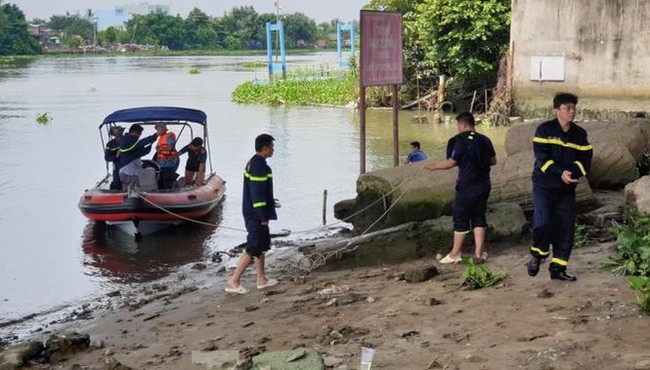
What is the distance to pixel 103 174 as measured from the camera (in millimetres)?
21672

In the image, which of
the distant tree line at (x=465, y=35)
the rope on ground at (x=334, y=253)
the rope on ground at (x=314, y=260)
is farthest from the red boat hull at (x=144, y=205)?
the distant tree line at (x=465, y=35)

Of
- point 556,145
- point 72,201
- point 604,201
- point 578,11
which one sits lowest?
point 72,201

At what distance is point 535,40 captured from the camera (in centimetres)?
2625

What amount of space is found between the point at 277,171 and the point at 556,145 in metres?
14.4

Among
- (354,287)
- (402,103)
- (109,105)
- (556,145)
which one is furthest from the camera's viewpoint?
(109,105)

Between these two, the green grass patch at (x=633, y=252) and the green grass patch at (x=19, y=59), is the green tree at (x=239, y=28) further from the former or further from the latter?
the green grass patch at (x=633, y=252)

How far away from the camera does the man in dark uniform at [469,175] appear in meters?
8.03

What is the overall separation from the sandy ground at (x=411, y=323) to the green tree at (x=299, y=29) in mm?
149489

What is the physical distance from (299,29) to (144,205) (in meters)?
150

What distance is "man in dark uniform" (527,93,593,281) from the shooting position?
6.70m

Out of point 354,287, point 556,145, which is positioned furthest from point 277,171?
point 556,145

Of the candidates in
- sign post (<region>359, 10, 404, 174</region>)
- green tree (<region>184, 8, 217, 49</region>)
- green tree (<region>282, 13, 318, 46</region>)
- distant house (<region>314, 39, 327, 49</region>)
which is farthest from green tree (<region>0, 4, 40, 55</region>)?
sign post (<region>359, 10, 404, 174</region>)

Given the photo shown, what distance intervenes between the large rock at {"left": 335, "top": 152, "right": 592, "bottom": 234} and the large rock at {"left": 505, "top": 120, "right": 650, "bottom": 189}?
1.07 m

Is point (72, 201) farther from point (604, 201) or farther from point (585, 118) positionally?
point (585, 118)
